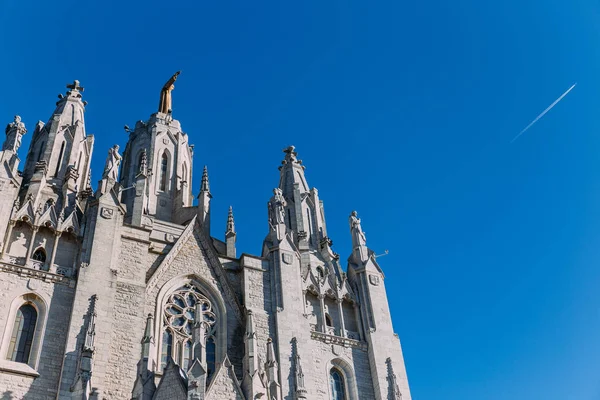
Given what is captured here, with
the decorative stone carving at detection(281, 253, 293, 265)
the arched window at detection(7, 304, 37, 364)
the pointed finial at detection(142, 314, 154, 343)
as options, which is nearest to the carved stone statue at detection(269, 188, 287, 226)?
the decorative stone carving at detection(281, 253, 293, 265)

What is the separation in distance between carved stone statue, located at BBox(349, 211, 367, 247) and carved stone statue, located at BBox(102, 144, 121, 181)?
12428 millimetres

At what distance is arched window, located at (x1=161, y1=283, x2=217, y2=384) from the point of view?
27.6m

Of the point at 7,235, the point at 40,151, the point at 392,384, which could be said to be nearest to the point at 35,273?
the point at 7,235

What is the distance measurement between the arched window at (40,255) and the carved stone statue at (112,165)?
455 centimetres

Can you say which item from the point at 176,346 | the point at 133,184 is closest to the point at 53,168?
the point at 133,184

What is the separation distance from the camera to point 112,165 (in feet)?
104

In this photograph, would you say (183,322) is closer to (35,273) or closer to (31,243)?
(35,273)

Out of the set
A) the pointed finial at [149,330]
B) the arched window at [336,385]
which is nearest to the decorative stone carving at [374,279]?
the arched window at [336,385]

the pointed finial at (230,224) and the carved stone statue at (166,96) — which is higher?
the carved stone statue at (166,96)

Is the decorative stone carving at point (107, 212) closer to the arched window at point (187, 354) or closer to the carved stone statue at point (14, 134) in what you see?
the carved stone statue at point (14, 134)

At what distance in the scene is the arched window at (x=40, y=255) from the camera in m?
27.4

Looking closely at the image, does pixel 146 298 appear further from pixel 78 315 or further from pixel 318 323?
pixel 318 323

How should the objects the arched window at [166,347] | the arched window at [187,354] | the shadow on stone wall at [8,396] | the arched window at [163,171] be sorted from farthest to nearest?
the arched window at [163,171] < the arched window at [187,354] < the arched window at [166,347] < the shadow on stone wall at [8,396]

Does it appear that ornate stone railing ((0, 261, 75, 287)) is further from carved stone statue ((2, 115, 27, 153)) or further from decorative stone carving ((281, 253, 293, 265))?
decorative stone carving ((281, 253, 293, 265))
